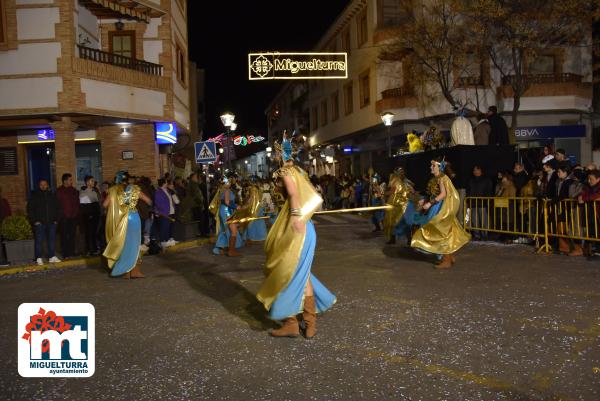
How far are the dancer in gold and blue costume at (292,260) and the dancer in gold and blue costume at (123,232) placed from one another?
14.7 ft

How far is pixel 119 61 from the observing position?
775 inches

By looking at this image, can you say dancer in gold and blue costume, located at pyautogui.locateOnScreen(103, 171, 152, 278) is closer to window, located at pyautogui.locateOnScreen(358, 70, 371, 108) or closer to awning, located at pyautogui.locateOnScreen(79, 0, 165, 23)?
awning, located at pyautogui.locateOnScreen(79, 0, 165, 23)

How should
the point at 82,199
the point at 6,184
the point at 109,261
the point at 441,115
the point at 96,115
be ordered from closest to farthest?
the point at 109,261 < the point at 82,199 < the point at 96,115 < the point at 6,184 < the point at 441,115

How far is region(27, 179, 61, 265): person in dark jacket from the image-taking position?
11500 mm

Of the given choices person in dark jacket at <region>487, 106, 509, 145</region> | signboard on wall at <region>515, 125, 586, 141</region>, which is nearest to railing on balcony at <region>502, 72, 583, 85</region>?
signboard on wall at <region>515, 125, 586, 141</region>

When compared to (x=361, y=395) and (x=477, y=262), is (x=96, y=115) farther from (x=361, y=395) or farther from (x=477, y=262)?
(x=361, y=395)

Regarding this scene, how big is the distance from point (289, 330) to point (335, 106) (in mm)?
34974

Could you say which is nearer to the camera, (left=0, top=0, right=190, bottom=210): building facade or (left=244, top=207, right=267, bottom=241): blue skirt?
(left=244, top=207, right=267, bottom=241): blue skirt

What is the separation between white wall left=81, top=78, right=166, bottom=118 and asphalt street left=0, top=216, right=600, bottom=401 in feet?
28.4

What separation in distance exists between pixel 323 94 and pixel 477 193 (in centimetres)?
3002

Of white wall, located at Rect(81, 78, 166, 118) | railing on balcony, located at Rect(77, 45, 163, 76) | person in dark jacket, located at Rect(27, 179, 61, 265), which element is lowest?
person in dark jacket, located at Rect(27, 179, 61, 265)

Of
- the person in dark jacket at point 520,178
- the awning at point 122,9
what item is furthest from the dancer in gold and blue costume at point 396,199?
the awning at point 122,9

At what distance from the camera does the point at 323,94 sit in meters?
43.1

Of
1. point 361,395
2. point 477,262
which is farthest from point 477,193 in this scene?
point 361,395
